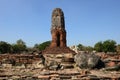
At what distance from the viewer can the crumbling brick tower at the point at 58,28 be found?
66.3 ft

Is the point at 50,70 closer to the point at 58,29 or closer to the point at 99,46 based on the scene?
the point at 58,29

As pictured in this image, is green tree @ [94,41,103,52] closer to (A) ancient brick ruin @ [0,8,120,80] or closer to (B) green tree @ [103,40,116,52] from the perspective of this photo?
(B) green tree @ [103,40,116,52]

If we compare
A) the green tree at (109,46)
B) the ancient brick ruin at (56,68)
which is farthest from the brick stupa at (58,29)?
the green tree at (109,46)

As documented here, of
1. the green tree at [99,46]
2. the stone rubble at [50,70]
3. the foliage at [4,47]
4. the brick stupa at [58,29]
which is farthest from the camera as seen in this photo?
the green tree at [99,46]

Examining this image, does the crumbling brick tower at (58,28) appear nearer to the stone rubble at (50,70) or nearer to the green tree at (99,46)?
the stone rubble at (50,70)

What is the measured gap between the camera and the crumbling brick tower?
20.2 m

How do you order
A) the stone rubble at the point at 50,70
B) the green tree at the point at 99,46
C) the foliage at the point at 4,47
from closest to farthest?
1. the stone rubble at the point at 50,70
2. the foliage at the point at 4,47
3. the green tree at the point at 99,46

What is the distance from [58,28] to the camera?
20312 mm

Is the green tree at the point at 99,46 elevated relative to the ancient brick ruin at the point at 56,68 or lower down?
elevated

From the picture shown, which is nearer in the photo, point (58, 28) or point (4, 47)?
point (58, 28)

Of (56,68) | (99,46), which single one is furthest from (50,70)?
(99,46)

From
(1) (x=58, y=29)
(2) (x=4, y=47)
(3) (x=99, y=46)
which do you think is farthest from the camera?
(3) (x=99, y=46)

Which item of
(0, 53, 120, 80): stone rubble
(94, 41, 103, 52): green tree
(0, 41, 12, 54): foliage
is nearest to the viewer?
(0, 53, 120, 80): stone rubble

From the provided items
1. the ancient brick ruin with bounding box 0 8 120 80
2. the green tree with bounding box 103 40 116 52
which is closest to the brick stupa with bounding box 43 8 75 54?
the ancient brick ruin with bounding box 0 8 120 80
